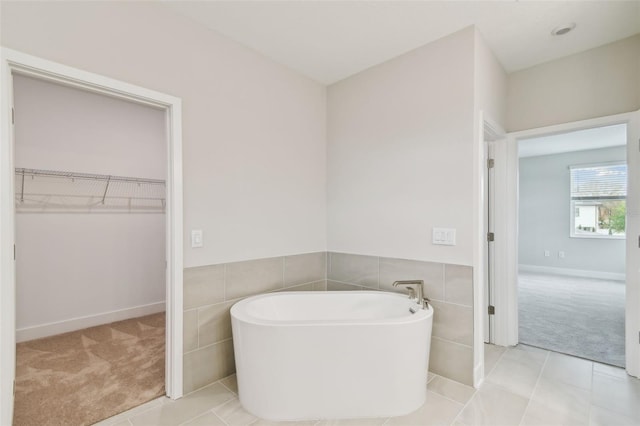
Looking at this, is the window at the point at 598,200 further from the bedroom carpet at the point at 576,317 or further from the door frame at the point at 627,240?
the door frame at the point at 627,240

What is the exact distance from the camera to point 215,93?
225 cm

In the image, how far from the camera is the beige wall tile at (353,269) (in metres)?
2.72

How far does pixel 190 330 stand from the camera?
209cm

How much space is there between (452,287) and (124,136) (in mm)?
3913

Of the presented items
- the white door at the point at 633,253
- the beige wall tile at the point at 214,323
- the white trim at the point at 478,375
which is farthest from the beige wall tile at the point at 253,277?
the white door at the point at 633,253

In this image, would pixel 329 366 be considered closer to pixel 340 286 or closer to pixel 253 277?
pixel 253 277

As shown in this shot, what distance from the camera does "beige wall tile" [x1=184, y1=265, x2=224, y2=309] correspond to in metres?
2.08

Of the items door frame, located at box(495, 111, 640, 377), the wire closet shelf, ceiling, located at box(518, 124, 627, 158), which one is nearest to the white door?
door frame, located at box(495, 111, 640, 377)

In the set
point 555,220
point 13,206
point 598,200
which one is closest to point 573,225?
point 555,220

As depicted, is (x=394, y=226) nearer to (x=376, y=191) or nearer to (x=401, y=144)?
(x=376, y=191)

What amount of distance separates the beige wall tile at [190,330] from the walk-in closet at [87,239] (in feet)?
1.40

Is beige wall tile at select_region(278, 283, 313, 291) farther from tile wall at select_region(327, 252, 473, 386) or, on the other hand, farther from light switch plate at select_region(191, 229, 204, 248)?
light switch plate at select_region(191, 229, 204, 248)

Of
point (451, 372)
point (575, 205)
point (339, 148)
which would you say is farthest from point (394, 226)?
point (575, 205)

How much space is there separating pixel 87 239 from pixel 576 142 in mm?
7775
